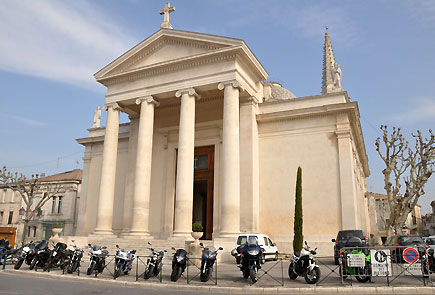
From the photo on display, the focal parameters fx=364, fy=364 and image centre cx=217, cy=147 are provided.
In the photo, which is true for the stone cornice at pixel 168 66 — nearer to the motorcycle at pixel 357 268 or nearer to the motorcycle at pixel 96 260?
the motorcycle at pixel 96 260

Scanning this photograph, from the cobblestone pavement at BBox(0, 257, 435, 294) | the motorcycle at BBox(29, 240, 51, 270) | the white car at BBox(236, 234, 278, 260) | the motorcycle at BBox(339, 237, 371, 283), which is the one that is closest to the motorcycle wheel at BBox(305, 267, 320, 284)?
the cobblestone pavement at BBox(0, 257, 435, 294)

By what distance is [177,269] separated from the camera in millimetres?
11312

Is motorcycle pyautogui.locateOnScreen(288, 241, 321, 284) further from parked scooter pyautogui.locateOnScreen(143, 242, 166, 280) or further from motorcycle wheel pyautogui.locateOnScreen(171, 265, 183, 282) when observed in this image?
parked scooter pyautogui.locateOnScreen(143, 242, 166, 280)

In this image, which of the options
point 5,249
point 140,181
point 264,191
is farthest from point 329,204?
point 5,249

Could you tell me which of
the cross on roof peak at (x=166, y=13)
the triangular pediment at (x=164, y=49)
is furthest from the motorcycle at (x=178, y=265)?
the cross on roof peak at (x=166, y=13)

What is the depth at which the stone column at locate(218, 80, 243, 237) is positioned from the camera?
18562 mm

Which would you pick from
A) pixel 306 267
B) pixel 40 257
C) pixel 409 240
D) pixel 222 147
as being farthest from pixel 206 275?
pixel 409 240

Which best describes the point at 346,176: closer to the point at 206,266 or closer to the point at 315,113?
the point at 315,113

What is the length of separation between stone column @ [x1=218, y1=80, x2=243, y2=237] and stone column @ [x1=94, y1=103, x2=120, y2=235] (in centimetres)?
744

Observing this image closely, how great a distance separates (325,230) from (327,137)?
17.6ft

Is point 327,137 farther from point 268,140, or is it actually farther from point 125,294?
point 125,294

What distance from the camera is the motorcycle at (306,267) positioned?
10.3 meters

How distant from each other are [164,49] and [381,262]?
1789 cm

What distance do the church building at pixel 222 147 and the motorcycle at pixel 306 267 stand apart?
692 centimetres
